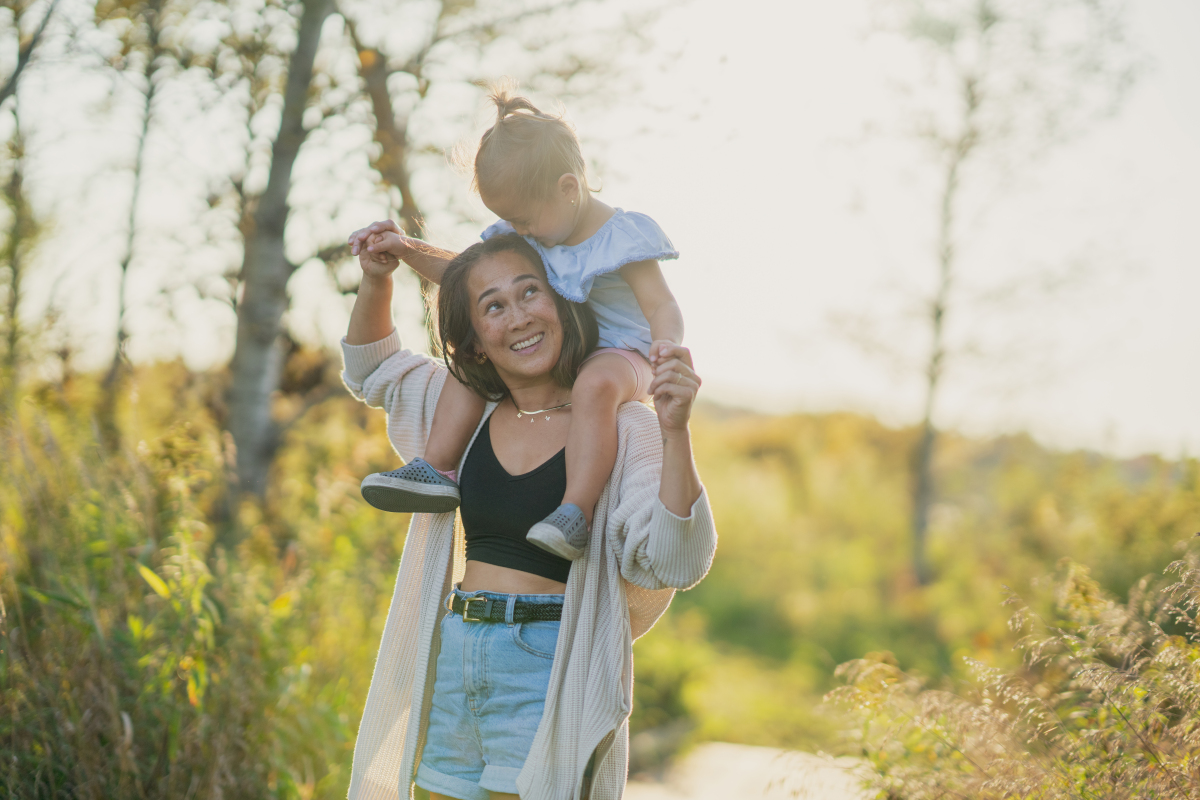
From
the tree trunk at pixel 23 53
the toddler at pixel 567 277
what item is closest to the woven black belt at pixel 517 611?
the toddler at pixel 567 277

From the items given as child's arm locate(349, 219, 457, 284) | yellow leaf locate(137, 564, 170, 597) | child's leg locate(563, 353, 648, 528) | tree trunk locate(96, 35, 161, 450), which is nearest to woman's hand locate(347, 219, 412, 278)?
child's arm locate(349, 219, 457, 284)

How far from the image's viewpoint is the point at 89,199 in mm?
7375

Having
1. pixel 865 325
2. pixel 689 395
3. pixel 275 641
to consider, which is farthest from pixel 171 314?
pixel 865 325

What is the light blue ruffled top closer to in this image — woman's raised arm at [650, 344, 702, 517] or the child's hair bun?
the child's hair bun

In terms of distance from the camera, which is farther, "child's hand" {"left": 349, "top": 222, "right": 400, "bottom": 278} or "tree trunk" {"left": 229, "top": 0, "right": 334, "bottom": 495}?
"tree trunk" {"left": 229, "top": 0, "right": 334, "bottom": 495}

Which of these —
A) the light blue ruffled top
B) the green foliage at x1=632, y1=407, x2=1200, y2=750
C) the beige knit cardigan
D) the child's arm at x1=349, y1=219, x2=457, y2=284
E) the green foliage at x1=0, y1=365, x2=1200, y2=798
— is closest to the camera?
the beige knit cardigan

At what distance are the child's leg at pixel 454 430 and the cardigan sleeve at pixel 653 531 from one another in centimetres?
43

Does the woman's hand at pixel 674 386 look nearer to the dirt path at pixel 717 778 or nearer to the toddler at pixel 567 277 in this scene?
the toddler at pixel 567 277

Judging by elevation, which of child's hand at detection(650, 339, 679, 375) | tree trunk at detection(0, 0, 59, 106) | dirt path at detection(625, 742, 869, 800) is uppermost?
tree trunk at detection(0, 0, 59, 106)

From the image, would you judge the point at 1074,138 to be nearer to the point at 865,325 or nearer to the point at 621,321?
the point at 865,325

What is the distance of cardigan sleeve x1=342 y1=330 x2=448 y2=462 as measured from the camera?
2.21 meters

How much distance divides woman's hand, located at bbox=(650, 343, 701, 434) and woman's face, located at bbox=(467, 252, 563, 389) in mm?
384

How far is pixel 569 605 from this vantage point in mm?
1821

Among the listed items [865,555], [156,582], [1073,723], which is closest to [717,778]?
[1073,723]
